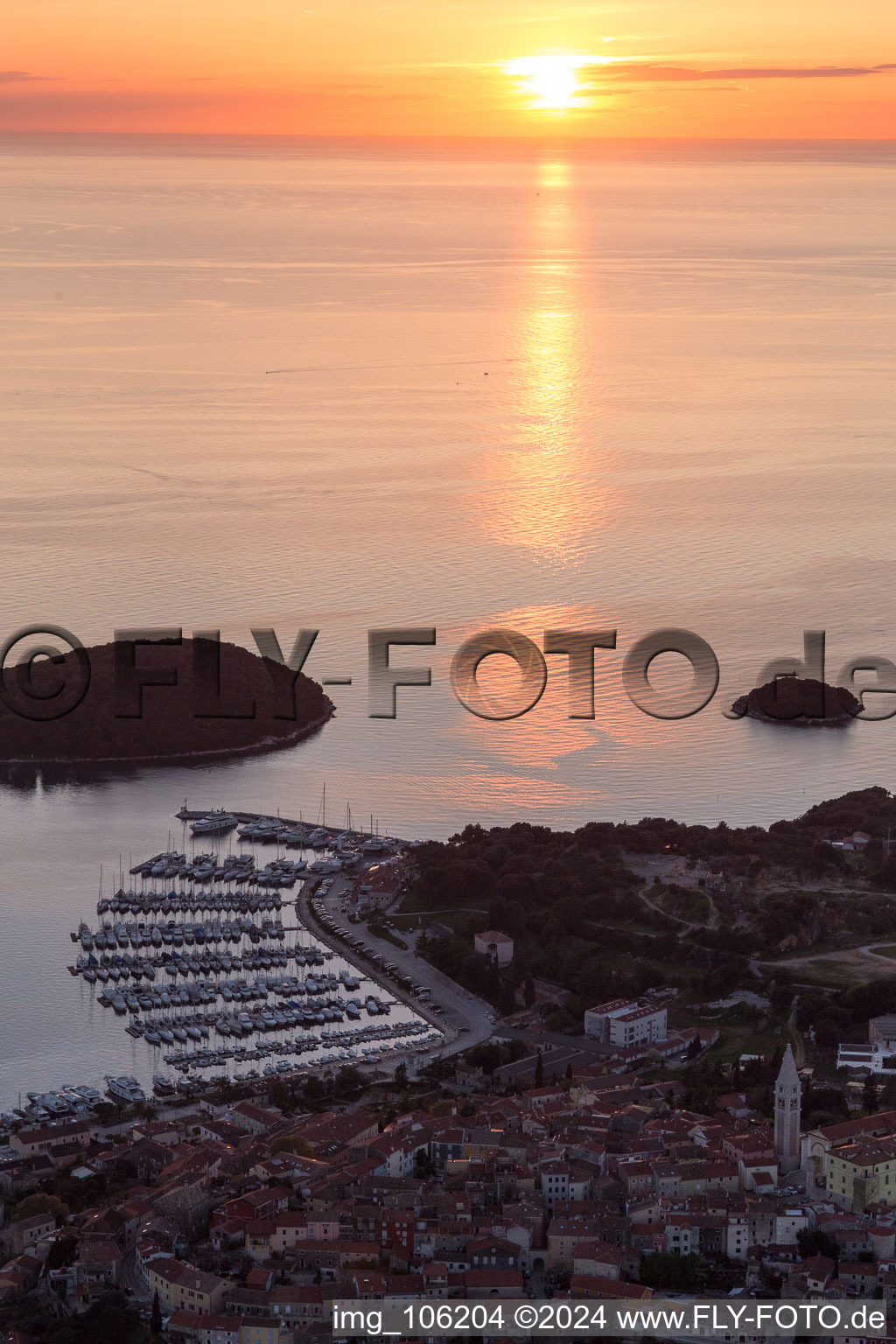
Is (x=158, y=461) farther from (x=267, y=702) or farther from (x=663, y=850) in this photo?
(x=663, y=850)

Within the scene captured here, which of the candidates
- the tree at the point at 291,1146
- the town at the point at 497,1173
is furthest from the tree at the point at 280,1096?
the tree at the point at 291,1146

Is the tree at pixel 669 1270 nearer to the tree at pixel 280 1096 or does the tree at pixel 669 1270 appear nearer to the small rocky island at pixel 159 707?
the tree at pixel 280 1096

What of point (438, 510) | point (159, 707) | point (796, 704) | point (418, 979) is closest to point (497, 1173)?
point (418, 979)

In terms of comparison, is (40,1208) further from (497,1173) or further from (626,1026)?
(626,1026)

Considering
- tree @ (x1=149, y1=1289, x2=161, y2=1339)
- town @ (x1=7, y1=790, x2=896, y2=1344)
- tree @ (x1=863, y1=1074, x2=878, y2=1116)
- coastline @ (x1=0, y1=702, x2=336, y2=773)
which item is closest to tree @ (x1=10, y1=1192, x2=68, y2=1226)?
town @ (x1=7, y1=790, x2=896, y2=1344)

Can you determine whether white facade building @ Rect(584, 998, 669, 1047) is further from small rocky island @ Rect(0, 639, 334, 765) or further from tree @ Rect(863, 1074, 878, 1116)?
small rocky island @ Rect(0, 639, 334, 765)
